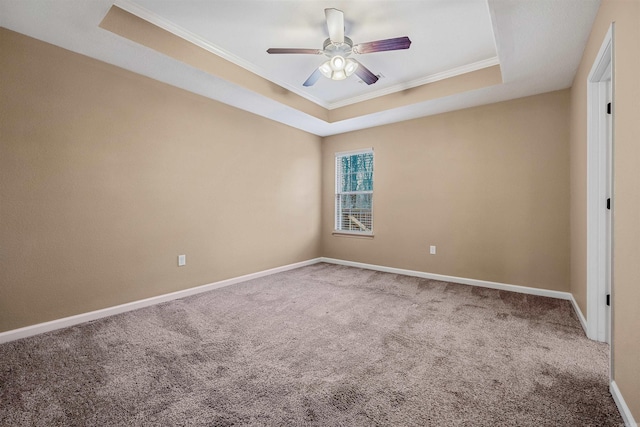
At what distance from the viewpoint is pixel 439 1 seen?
2.21 metres

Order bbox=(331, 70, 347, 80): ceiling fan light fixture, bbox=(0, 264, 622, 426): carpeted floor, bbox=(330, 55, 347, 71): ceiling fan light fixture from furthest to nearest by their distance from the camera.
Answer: bbox=(331, 70, 347, 80): ceiling fan light fixture < bbox=(330, 55, 347, 71): ceiling fan light fixture < bbox=(0, 264, 622, 426): carpeted floor

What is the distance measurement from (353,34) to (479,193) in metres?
2.62

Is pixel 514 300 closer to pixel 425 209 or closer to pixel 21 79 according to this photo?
pixel 425 209

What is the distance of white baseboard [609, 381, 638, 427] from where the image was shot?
4.18 feet

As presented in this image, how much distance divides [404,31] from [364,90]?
1.38 metres

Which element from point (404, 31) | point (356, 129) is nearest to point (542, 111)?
point (404, 31)

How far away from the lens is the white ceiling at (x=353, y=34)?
207 cm

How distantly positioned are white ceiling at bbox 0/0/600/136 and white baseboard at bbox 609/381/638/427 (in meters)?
2.46

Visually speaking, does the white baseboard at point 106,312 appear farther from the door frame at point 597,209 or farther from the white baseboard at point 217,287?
the door frame at point 597,209

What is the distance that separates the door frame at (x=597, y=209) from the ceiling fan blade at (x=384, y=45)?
4.74 feet

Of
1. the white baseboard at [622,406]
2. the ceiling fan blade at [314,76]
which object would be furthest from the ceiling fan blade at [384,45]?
the white baseboard at [622,406]

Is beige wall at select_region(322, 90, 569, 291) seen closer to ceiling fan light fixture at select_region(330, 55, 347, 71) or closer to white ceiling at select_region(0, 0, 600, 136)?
white ceiling at select_region(0, 0, 600, 136)

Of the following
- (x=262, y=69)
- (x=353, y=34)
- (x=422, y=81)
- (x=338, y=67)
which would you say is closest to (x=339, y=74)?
(x=338, y=67)

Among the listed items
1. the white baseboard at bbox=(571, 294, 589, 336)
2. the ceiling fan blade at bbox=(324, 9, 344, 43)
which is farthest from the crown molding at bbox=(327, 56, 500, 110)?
the white baseboard at bbox=(571, 294, 589, 336)
